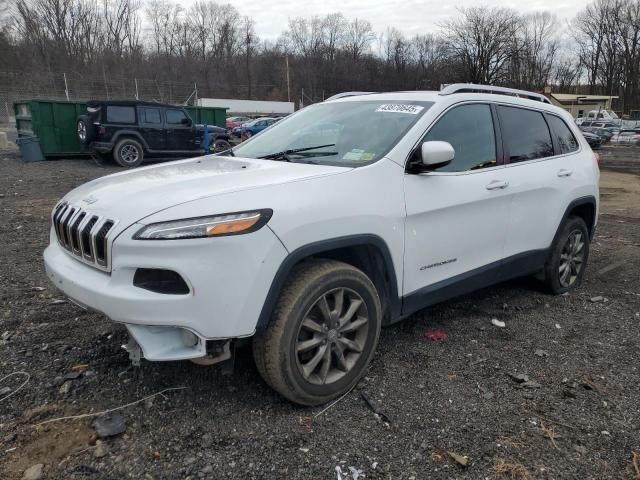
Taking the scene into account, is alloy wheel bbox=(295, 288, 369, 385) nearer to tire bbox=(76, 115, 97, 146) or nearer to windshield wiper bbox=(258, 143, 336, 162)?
windshield wiper bbox=(258, 143, 336, 162)

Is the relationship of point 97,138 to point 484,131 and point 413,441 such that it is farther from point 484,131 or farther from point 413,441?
point 413,441

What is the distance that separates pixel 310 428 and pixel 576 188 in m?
3.31

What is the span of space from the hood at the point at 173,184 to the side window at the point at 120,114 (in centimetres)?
1277

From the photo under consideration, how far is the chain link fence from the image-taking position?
33.8 metres

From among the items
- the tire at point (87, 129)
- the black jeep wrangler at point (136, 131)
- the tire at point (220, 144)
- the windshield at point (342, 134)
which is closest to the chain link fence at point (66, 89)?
the tire at point (220, 144)

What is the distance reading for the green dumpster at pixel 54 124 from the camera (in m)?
15.8

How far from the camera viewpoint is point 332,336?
9.09ft

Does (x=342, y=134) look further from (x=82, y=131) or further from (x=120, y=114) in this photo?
(x=82, y=131)

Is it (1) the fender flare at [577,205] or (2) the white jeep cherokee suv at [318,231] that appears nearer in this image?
(2) the white jeep cherokee suv at [318,231]

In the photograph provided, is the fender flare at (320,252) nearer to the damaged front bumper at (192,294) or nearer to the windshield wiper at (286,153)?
the damaged front bumper at (192,294)

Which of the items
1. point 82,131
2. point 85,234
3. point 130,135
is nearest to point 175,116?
point 130,135

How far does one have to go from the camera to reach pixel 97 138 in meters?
14.7

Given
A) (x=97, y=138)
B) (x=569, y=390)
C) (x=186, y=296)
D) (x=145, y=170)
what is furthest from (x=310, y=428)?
(x=97, y=138)

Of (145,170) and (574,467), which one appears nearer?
(574,467)
